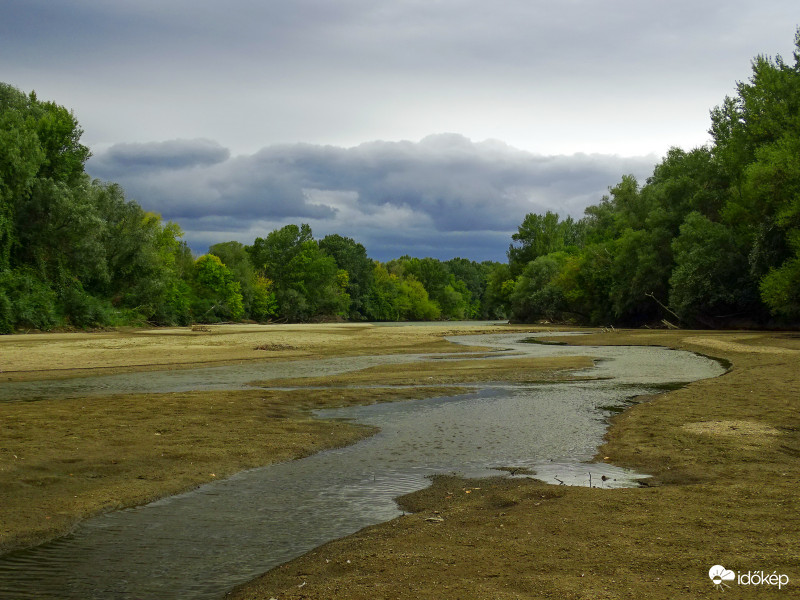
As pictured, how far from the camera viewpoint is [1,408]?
53.1 feet

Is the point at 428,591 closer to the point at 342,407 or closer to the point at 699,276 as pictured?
the point at 342,407

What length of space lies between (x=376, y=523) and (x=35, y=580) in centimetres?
361

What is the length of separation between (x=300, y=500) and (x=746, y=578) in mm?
5665

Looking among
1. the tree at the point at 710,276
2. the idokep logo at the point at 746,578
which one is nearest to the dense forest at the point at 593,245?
the tree at the point at 710,276

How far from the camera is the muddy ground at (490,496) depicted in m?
5.62

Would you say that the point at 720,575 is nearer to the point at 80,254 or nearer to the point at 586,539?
the point at 586,539

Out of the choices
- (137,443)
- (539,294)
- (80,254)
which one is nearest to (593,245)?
(539,294)

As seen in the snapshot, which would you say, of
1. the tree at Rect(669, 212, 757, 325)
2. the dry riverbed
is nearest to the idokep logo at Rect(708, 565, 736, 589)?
the dry riverbed

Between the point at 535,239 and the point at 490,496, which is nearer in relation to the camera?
the point at 490,496

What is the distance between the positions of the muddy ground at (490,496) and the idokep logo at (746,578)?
0.07 meters

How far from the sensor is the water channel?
6344mm

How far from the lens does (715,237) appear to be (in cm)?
6034

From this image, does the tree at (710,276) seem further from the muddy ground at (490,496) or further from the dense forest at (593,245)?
the muddy ground at (490,496)

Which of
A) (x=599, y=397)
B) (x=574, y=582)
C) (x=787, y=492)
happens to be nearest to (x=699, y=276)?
(x=599, y=397)
